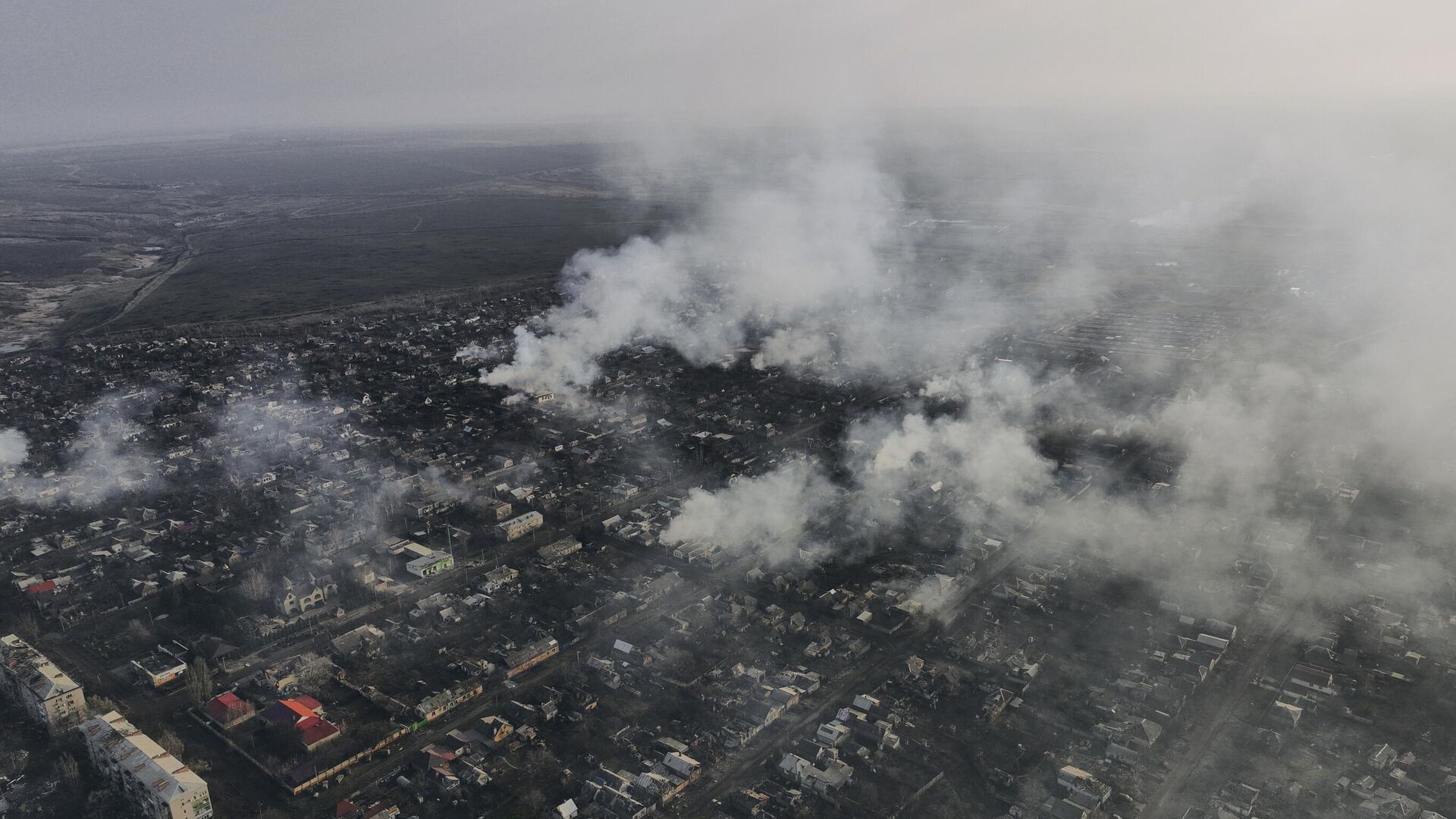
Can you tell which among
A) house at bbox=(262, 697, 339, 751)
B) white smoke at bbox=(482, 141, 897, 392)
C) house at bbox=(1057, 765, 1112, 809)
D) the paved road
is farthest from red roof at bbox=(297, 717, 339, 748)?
white smoke at bbox=(482, 141, 897, 392)

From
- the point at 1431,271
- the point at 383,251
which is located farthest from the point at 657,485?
the point at 383,251

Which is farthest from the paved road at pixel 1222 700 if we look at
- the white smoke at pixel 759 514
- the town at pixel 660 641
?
the white smoke at pixel 759 514

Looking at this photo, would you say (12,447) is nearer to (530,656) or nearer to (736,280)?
(530,656)

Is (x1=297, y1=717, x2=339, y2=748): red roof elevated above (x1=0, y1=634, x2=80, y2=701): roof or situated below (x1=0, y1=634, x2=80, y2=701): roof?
below

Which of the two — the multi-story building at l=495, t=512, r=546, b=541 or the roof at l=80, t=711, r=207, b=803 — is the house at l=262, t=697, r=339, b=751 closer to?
the roof at l=80, t=711, r=207, b=803

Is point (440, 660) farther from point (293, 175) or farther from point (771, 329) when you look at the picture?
point (293, 175)

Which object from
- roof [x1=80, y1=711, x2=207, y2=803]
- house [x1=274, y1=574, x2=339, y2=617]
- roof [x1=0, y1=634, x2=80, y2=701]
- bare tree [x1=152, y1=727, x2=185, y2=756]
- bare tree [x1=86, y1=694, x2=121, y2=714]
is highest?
Answer: roof [x1=0, y1=634, x2=80, y2=701]
